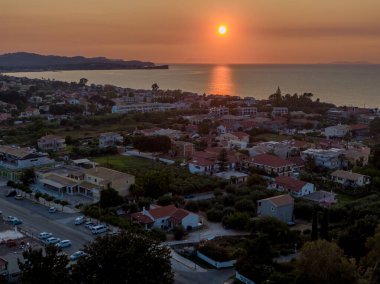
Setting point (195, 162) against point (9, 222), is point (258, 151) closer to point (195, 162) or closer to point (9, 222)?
point (195, 162)

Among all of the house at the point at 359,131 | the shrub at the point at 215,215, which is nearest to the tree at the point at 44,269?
the shrub at the point at 215,215

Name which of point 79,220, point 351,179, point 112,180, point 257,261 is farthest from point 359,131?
point 257,261

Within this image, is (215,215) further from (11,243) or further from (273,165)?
(273,165)

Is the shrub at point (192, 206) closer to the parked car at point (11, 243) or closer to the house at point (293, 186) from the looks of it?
the house at point (293, 186)

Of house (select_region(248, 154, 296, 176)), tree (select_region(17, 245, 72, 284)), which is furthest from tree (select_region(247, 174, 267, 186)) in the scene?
tree (select_region(17, 245, 72, 284))

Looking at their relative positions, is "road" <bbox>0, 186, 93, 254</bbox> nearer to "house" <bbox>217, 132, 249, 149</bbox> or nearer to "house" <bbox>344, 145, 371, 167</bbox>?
"house" <bbox>217, 132, 249, 149</bbox>

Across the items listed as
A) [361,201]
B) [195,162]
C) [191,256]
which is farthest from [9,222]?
[361,201]
